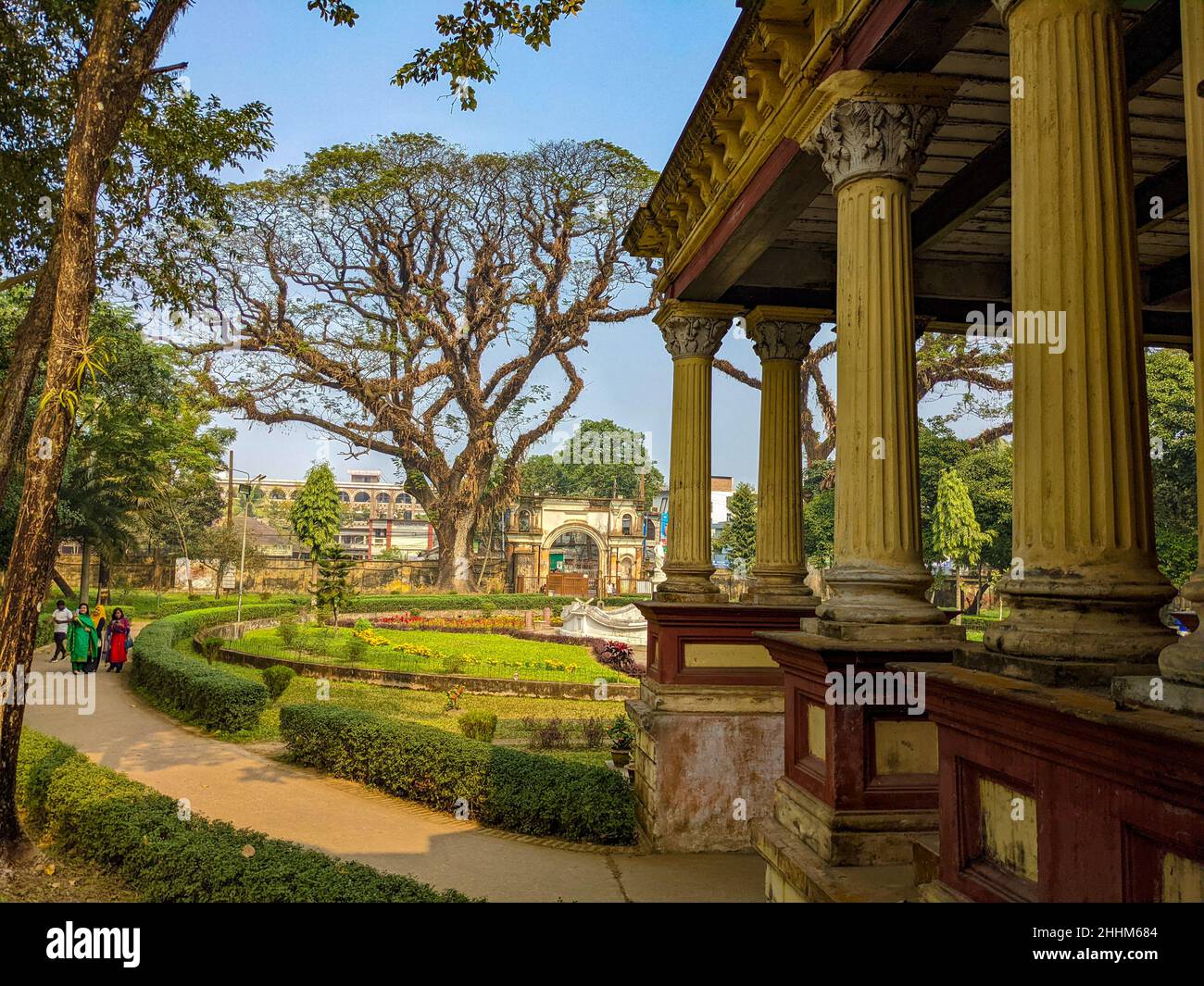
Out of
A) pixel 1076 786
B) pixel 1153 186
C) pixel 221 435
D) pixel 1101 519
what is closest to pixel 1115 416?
pixel 1101 519

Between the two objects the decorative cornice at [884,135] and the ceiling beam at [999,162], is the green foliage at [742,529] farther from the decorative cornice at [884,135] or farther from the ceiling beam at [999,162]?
the decorative cornice at [884,135]

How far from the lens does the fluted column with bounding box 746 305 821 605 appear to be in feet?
25.9

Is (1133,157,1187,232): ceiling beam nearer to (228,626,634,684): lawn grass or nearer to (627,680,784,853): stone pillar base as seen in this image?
(627,680,784,853): stone pillar base

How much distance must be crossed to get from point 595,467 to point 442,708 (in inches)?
2627

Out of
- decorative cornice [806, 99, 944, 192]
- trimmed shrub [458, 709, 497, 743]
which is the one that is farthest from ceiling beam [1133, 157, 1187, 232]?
trimmed shrub [458, 709, 497, 743]

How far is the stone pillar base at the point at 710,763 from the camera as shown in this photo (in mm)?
7496

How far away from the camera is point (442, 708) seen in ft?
51.3

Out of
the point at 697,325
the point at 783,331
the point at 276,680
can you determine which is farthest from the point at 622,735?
the point at 276,680

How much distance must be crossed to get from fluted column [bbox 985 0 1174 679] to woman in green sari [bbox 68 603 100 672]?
17.3 meters

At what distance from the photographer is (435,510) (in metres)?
43.4

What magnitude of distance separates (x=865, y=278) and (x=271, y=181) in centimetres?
4173

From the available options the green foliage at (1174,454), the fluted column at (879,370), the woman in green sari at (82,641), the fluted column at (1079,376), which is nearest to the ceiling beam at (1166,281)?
the fluted column at (879,370)

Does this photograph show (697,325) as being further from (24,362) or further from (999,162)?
(24,362)

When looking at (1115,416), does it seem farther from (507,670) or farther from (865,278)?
(507,670)
